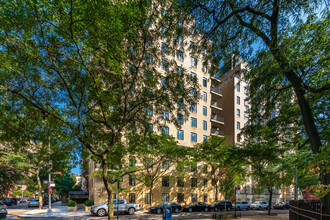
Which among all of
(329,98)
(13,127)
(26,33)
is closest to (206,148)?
(329,98)

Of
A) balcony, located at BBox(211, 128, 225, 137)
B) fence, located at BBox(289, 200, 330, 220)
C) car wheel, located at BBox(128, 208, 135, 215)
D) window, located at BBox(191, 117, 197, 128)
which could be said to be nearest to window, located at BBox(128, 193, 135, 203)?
car wheel, located at BBox(128, 208, 135, 215)

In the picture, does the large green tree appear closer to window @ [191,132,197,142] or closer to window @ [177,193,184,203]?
window @ [177,193,184,203]

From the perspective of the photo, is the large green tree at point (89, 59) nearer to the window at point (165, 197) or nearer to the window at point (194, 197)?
the window at point (165, 197)

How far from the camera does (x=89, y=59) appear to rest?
912cm

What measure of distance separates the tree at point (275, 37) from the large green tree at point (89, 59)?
1681mm

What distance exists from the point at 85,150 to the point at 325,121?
12.8 m

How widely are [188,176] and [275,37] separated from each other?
102 ft

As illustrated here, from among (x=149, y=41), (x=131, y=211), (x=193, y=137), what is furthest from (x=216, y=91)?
(x=149, y=41)

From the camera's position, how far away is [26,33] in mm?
6355

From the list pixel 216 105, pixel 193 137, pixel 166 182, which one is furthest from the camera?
pixel 216 105

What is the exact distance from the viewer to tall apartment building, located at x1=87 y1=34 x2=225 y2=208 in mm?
31156

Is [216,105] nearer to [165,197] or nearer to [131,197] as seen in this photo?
[165,197]

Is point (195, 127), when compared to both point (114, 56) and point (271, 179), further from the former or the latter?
point (114, 56)

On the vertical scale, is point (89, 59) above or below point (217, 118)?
below
